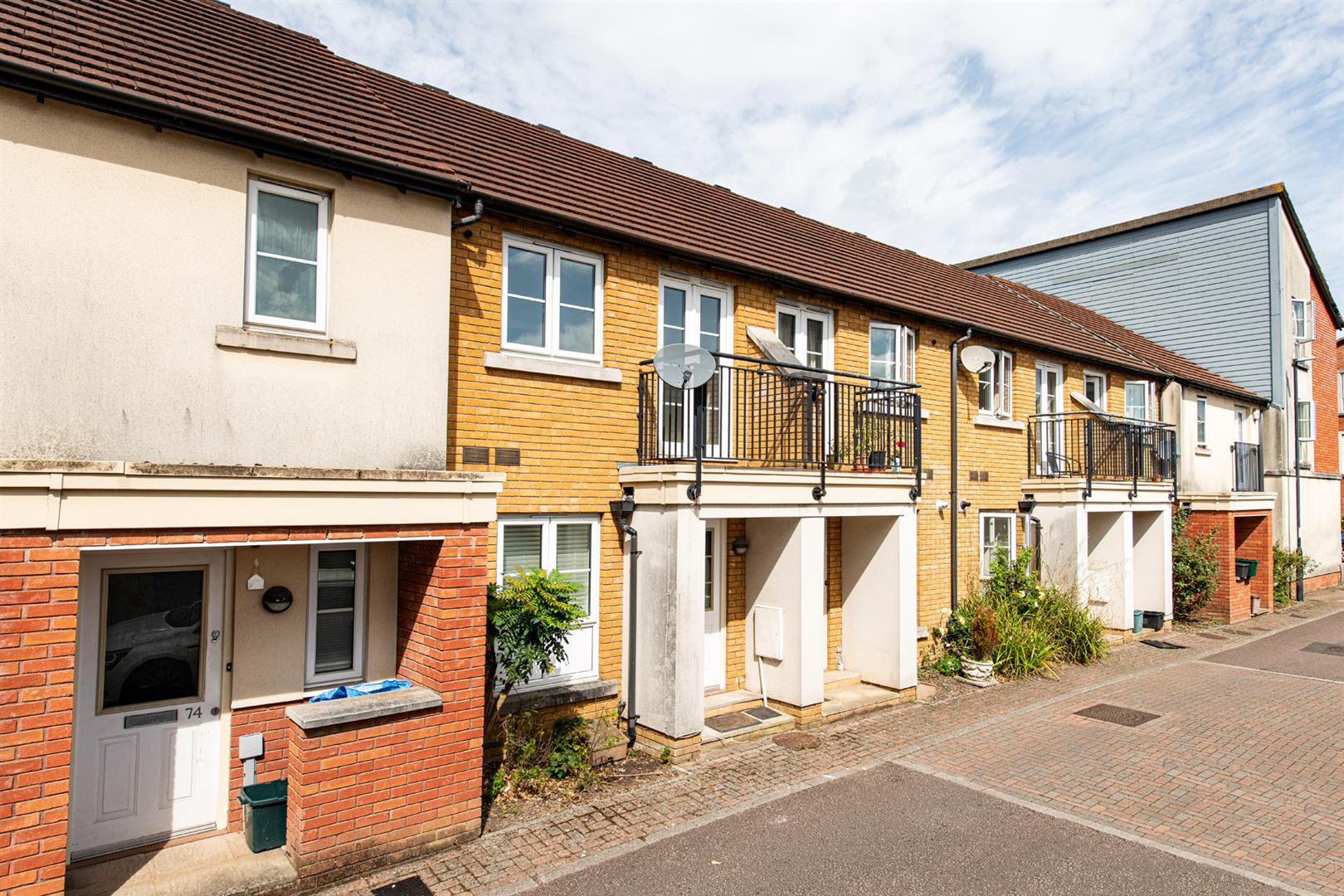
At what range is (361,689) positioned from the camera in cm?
607

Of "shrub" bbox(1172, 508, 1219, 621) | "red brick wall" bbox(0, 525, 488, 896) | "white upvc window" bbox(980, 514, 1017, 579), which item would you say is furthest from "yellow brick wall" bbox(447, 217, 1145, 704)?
"shrub" bbox(1172, 508, 1219, 621)

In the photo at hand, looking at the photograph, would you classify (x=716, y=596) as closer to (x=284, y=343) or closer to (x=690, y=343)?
(x=690, y=343)

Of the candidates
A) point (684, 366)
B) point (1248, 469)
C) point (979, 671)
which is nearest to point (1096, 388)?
point (1248, 469)

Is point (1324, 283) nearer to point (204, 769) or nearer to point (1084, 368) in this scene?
point (1084, 368)

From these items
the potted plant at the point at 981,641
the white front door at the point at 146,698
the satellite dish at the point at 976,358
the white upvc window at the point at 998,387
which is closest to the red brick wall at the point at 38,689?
the white front door at the point at 146,698

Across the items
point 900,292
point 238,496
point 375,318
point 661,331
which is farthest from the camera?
point 900,292

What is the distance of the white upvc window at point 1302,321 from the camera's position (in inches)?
889

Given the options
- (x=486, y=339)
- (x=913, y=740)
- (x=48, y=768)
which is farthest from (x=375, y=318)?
(x=913, y=740)

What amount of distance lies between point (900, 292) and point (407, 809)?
1016cm

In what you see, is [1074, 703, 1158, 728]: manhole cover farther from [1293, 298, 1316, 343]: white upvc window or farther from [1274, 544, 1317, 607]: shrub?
[1293, 298, 1316, 343]: white upvc window

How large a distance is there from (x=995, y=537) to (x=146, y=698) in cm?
1252

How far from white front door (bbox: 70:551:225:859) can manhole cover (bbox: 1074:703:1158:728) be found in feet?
31.6

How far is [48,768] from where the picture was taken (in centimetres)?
451

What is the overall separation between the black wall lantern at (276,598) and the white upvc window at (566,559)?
1.96 metres
